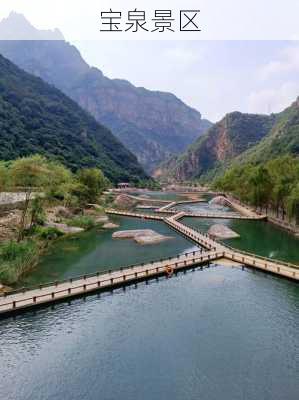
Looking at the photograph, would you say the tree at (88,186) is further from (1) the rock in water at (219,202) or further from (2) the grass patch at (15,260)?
(1) the rock in water at (219,202)

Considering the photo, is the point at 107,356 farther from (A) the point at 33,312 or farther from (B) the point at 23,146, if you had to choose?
(B) the point at 23,146

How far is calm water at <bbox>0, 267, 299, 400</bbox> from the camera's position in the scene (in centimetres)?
2344

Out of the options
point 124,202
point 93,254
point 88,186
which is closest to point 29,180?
point 93,254

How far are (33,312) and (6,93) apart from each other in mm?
171068

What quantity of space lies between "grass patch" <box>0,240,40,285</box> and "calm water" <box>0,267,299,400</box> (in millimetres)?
8426

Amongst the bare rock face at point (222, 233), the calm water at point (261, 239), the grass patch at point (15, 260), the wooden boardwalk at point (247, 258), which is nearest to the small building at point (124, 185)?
the calm water at point (261, 239)

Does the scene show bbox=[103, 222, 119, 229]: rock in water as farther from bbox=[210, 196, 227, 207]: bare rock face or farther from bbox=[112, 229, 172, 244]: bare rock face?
bbox=[210, 196, 227, 207]: bare rock face

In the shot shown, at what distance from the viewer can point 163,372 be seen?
82.1ft

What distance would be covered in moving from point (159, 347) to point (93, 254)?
97.8 feet

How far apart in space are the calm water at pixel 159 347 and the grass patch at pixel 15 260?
8426mm

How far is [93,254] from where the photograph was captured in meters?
56.4

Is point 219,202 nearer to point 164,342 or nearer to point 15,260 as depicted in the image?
point 15,260

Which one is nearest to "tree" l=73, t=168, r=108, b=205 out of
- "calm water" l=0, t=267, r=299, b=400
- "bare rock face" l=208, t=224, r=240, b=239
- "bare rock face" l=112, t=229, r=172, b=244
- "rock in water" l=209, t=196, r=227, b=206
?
"bare rock face" l=112, t=229, r=172, b=244

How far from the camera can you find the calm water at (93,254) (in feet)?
154
